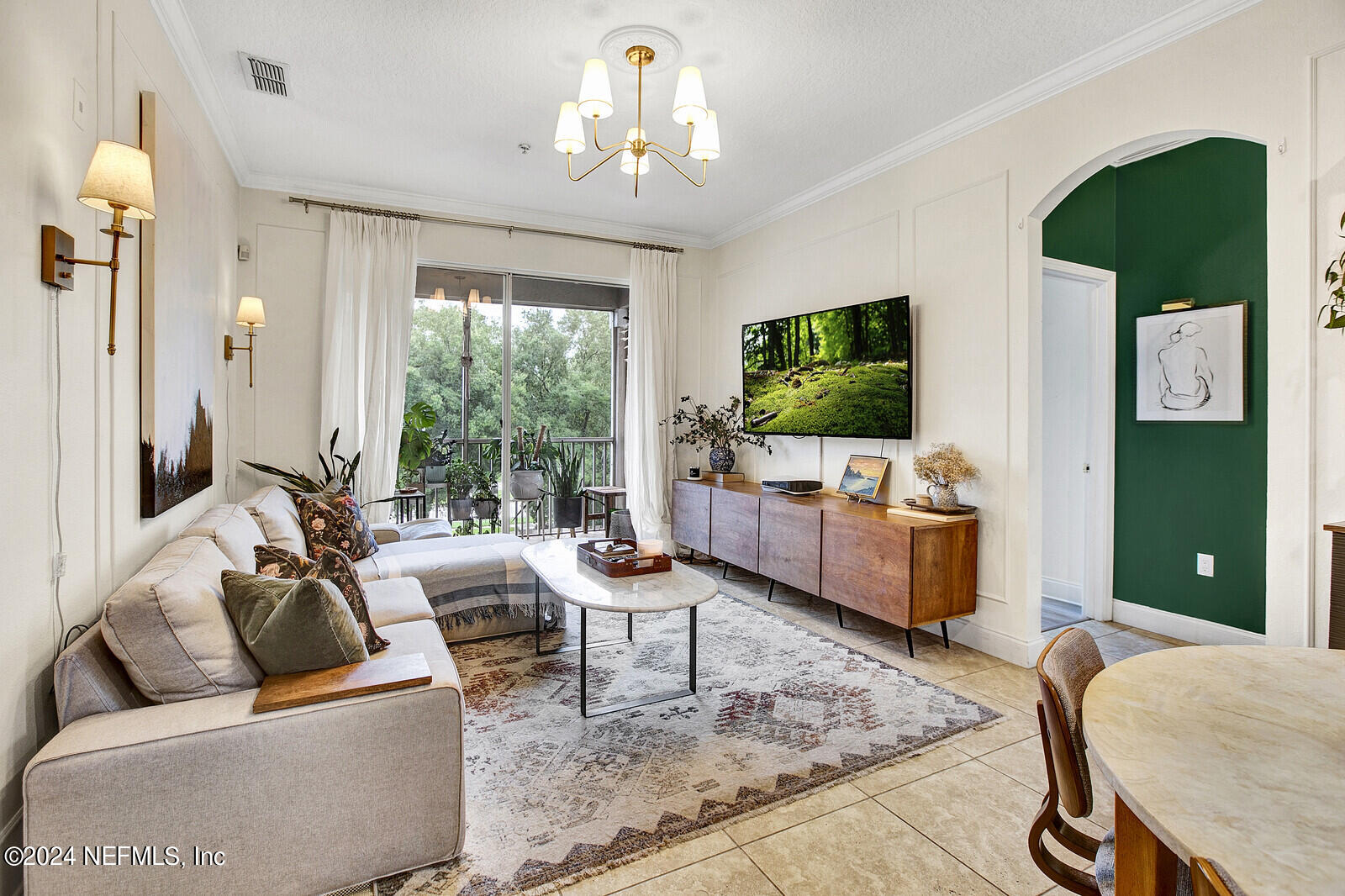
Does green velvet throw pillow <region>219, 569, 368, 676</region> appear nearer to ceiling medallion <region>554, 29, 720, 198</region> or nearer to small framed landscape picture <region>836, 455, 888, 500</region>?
ceiling medallion <region>554, 29, 720, 198</region>

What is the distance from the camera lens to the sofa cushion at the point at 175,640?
1.58 m

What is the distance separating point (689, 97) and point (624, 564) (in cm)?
193

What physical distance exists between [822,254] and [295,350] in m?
3.68

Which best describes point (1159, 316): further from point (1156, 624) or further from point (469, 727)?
point (469, 727)

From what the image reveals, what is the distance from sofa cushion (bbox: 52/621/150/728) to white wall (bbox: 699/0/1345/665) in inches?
138

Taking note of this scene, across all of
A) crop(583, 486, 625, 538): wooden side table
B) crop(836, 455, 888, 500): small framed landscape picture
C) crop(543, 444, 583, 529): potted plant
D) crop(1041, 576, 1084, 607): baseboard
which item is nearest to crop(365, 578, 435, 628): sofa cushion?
crop(543, 444, 583, 529): potted plant

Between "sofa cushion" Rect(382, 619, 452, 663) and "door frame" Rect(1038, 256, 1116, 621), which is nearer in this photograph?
"sofa cushion" Rect(382, 619, 452, 663)

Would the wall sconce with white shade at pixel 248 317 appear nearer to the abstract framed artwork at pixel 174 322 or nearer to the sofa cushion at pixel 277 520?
the abstract framed artwork at pixel 174 322

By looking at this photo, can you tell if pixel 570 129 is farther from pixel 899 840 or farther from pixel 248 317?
pixel 899 840

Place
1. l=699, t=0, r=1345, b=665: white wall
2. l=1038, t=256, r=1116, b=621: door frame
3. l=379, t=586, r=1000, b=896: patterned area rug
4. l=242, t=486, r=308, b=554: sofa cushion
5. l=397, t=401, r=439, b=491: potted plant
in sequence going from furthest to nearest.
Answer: l=397, t=401, r=439, b=491: potted plant → l=1038, t=256, r=1116, b=621: door frame → l=242, t=486, r=308, b=554: sofa cushion → l=699, t=0, r=1345, b=665: white wall → l=379, t=586, r=1000, b=896: patterned area rug

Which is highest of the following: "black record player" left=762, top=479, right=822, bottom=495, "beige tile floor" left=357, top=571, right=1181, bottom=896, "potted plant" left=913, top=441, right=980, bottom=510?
"potted plant" left=913, top=441, right=980, bottom=510

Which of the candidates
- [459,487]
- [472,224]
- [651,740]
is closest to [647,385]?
[459,487]

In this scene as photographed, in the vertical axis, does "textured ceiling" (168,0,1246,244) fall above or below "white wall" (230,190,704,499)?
above

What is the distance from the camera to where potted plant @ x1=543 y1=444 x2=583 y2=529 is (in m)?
5.32
